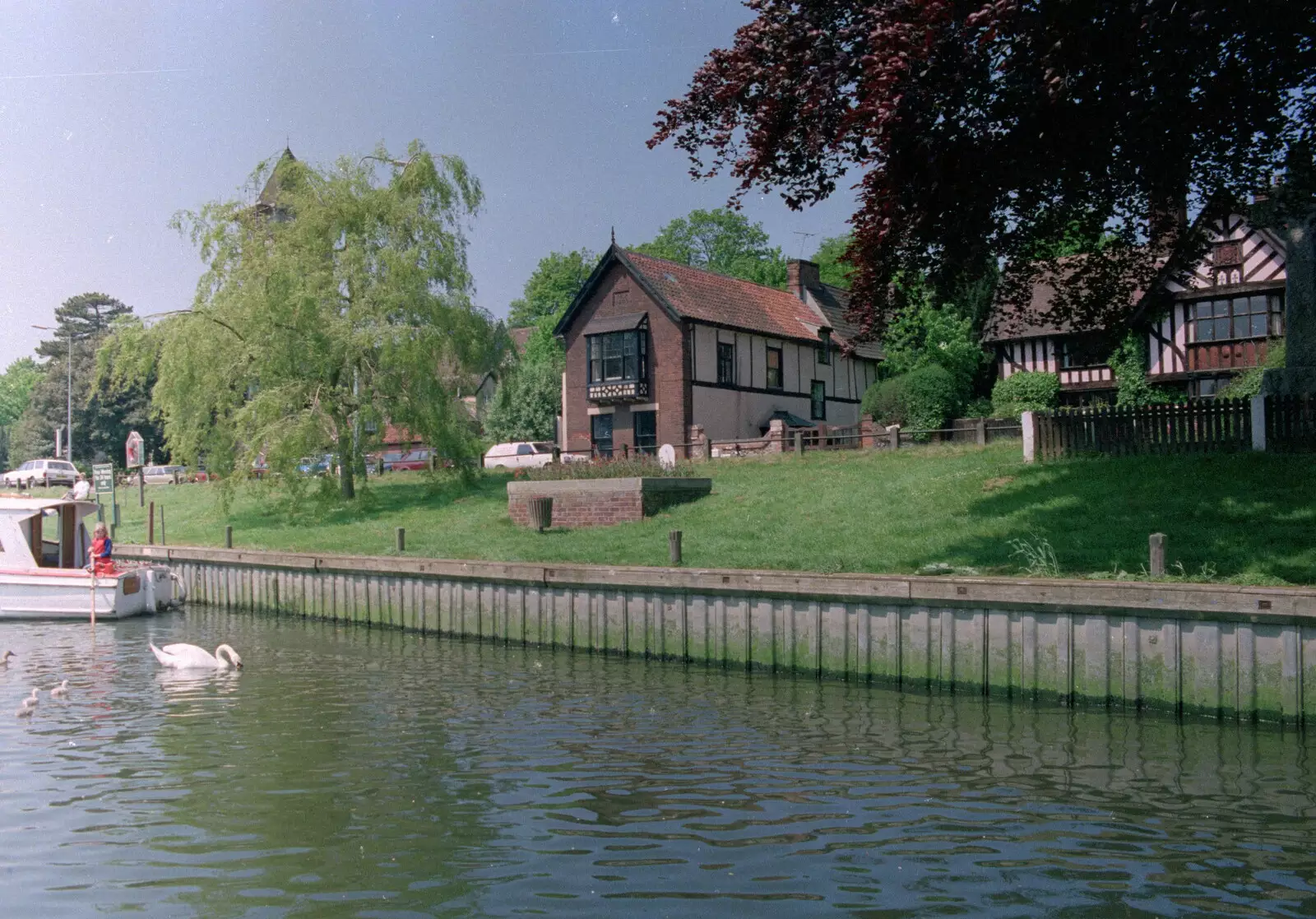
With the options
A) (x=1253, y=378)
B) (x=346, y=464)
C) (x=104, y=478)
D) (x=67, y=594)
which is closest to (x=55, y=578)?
(x=67, y=594)

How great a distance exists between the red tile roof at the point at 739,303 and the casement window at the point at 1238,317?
13481 millimetres

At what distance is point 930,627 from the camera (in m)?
15.3

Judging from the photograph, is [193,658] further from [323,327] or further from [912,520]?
[323,327]

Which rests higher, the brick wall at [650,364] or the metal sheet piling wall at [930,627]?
the brick wall at [650,364]

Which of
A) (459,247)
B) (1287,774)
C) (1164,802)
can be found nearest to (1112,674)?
(1287,774)

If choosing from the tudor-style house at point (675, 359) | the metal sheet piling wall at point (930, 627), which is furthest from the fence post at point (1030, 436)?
the tudor-style house at point (675, 359)

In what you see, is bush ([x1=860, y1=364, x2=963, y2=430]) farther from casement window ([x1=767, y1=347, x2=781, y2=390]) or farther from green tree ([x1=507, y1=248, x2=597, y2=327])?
green tree ([x1=507, y1=248, x2=597, y2=327])

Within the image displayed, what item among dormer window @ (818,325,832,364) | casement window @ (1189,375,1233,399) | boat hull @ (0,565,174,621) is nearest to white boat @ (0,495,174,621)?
boat hull @ (0,565,174,621)

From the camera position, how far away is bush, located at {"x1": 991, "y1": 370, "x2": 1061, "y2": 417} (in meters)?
48.2

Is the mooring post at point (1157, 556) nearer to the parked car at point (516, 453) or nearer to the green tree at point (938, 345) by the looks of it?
the green tree at point (938, 345)

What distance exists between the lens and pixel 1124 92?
1597 cm

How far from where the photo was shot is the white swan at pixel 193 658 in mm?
17438

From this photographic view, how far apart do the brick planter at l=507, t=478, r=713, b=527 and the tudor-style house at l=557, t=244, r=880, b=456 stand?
18582 millimetres

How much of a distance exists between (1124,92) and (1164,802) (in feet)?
33.6
